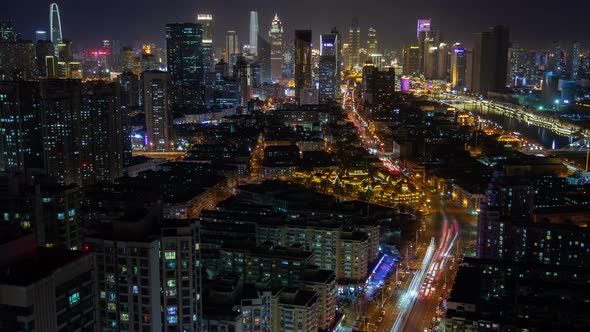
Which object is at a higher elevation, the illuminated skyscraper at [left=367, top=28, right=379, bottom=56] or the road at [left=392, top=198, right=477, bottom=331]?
the illuminated skyscraper at [left=367, top=28, right=379, bottom=56]

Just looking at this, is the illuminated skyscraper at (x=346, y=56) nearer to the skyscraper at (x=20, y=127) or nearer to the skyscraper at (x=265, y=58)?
the skyscraper at (x=265, y=58)

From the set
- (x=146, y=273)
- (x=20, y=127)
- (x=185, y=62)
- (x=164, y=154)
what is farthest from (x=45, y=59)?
(x=146, y=273)

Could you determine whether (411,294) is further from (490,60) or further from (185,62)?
(490,60)

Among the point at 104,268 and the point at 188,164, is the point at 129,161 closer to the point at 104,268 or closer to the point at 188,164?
the point at 188,164

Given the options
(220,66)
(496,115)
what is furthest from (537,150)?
(220,66)

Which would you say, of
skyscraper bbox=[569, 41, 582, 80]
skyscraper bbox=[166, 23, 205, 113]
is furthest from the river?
skyscraper bbox=[166, 23, 205, 113]

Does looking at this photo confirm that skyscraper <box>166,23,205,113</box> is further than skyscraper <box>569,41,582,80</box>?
No

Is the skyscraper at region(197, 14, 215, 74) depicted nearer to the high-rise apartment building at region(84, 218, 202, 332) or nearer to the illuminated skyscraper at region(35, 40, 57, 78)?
the illuminated skyscraper at region(35, 40, 57, 78)
